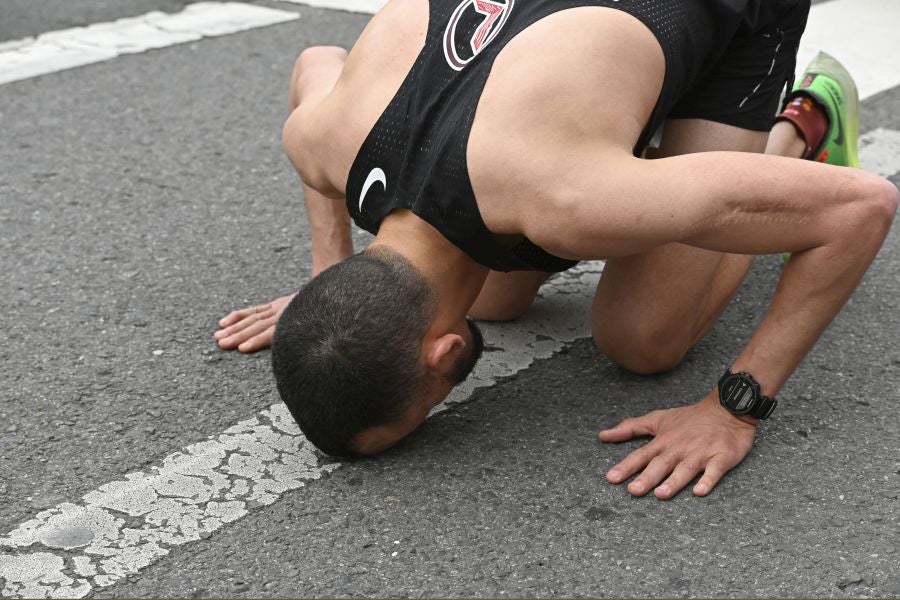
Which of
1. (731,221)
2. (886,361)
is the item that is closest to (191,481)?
(731,221)

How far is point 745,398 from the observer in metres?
2.52

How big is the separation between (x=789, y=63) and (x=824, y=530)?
1185 millimetres

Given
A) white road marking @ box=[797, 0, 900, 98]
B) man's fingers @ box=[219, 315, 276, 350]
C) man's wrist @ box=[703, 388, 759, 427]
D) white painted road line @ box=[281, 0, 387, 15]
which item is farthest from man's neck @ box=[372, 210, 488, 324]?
white painted road line @ box=[281, 0, 387, 15]

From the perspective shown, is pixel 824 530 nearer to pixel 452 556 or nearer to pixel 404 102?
pixel 452 556

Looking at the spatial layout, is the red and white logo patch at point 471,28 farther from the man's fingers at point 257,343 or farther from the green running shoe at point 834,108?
the green running shoe at point 834,108

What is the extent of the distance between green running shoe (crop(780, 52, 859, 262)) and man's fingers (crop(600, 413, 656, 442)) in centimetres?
104

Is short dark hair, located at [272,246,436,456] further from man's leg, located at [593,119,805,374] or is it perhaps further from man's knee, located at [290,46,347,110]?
man's knee, located at [290,46,347,110]

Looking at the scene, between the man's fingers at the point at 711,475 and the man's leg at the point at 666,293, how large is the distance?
17.0 inches

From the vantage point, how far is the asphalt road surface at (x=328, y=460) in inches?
87.5

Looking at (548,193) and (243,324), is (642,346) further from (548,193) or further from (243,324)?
(243,324)

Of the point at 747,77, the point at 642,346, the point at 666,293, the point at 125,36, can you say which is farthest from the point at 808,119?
the point at 125,36

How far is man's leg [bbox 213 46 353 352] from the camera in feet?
9.93

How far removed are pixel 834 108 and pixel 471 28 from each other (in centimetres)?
137

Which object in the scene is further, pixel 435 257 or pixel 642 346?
pixel 642 346
